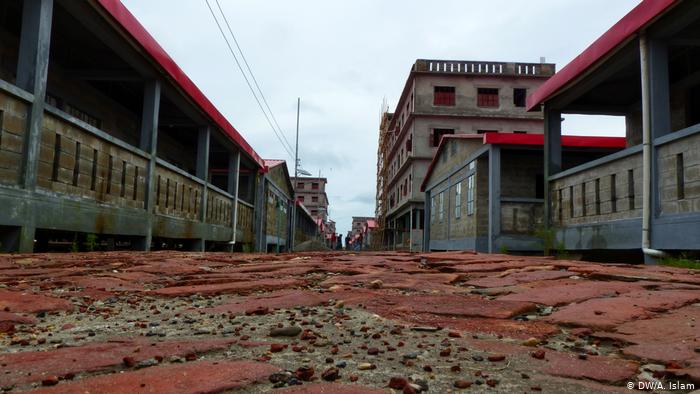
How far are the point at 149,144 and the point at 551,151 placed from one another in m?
9.03

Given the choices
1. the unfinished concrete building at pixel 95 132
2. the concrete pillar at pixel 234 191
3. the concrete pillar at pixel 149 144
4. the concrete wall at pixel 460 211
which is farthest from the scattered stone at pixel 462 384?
the concrete pillar at pixel 234 191

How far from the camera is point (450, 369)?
170 centimetres

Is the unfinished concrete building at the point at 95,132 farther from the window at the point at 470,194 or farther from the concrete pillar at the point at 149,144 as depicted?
the window at the point at 470,194

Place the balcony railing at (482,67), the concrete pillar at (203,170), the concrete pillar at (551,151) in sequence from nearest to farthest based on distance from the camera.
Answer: the concrete pillar at (551,151) → the concrete pillar at (203,170) → the balcony railing at (482,67)

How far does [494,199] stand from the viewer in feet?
42.6

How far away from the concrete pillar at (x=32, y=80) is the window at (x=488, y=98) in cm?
3012

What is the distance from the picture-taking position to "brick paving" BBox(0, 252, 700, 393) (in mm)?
1576

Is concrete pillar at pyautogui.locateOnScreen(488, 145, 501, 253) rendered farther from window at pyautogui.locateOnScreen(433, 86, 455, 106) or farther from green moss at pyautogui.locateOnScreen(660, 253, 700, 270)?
window at pyautogui.locateOnScreen(433, 86, 455, 106)

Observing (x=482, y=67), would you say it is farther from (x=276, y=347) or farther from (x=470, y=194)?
(x=276, y=347)

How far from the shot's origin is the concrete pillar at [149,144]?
30.0 ft

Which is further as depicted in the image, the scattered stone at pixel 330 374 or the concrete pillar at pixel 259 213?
the concrete pillar at pixel 259 213

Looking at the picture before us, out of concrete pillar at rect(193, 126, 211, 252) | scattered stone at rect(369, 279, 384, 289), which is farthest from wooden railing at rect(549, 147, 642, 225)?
concrete pillar at rect(193, 126, 211, 252)

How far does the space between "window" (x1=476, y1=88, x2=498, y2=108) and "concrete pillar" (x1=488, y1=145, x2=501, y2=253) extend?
21.1 m

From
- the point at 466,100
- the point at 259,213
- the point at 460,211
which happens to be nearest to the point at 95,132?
the point at 460,211
